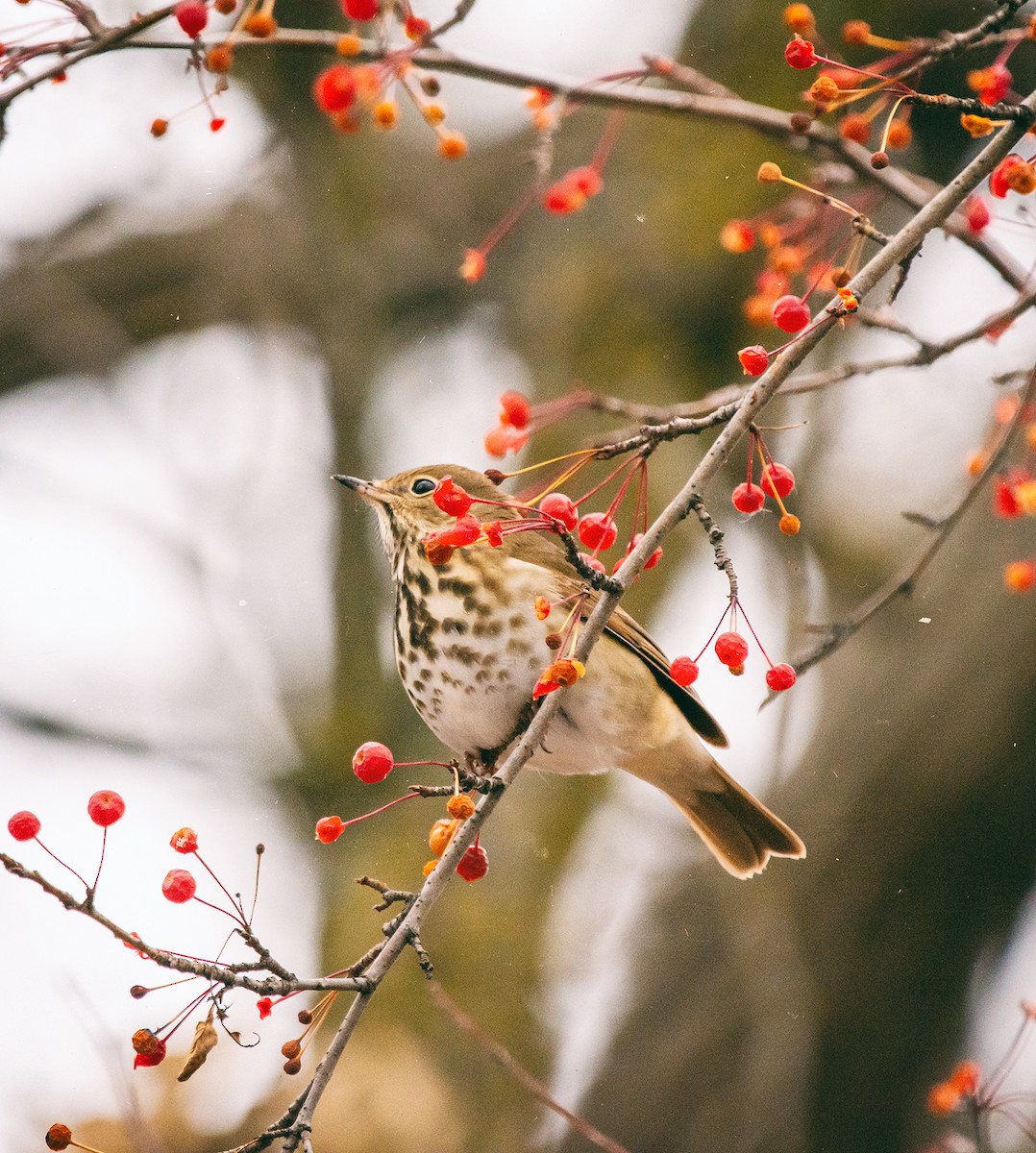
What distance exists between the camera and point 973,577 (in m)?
2.99

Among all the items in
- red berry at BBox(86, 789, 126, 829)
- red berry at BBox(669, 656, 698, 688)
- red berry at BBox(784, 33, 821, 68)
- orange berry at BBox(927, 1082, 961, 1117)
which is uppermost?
red berry at BBox(784, 33, 821, 68)

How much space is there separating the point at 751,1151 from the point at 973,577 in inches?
56.6

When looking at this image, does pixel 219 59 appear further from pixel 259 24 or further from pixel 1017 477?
pixel 1017 477

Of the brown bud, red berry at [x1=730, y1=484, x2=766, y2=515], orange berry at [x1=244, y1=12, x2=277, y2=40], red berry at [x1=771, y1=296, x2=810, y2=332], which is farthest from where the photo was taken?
red berry at [x1=730, y1=484, x2=766, y2=515]

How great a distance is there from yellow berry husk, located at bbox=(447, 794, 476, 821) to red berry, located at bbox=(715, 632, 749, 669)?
1.34ft

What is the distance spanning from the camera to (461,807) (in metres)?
1.56

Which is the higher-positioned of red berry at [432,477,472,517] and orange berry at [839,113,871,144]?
orange berry at [839,113,871,144]

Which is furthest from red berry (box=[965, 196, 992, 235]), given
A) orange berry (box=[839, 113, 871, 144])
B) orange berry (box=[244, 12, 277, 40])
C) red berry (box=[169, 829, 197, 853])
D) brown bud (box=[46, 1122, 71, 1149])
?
brown bud (box=[46, 1122, 71, 1149])

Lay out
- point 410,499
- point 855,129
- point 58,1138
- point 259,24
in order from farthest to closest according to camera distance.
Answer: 1. point 410,499
2. point 855,129
3. point 259,24
4. point 58,1138

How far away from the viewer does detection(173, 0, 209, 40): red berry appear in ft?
5.31

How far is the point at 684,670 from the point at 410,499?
1.06 meters

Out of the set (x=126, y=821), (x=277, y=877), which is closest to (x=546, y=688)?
(x=126, y=821)

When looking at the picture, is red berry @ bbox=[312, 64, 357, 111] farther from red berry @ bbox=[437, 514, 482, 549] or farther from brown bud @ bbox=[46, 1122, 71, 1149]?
brown bud @ bbox=[46, 1122, 71, 1149]

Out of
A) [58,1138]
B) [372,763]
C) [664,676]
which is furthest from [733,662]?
[58,1138]
